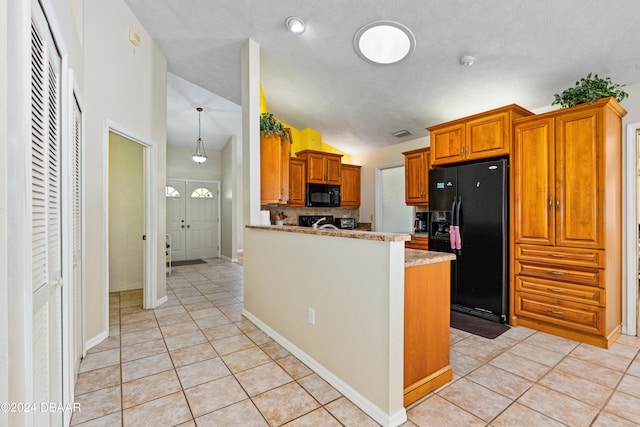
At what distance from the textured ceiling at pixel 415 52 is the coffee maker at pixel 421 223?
129 centimetres

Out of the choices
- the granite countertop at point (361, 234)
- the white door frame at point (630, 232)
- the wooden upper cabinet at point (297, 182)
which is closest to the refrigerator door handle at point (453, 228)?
the white door frame at point (630, 232)

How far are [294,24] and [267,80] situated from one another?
1.46m

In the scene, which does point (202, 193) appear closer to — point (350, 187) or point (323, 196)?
point (323, 196)

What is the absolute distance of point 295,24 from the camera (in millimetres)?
2943

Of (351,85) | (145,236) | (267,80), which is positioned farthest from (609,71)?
(145,236)

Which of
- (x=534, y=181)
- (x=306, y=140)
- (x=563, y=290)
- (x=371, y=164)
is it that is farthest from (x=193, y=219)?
(x=563, y=290)

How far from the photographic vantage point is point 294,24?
2.95 m

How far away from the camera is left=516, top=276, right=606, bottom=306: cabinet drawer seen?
8.65 ft

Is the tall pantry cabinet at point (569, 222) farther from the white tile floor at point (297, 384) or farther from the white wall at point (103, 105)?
the white wall at point (103, 105)

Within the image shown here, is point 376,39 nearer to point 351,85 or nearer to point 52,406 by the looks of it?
A: point 351,85

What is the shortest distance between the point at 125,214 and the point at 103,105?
2.36m

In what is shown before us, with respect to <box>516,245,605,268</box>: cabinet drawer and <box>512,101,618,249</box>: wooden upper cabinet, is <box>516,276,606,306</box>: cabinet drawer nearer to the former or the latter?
<box>516,245,605,268</box>: cabinet drawer

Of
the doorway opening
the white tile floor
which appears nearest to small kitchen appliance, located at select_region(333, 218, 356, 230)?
the doorway opening

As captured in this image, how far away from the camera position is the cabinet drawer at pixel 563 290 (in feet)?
8.65
